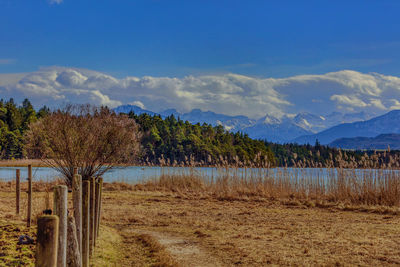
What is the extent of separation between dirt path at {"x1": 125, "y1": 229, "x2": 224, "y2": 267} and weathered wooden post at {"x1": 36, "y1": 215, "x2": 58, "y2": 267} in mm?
4673

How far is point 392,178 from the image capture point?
1728cm

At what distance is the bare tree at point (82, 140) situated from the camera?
20500 mm

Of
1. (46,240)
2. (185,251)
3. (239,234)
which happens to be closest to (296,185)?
(239,234)

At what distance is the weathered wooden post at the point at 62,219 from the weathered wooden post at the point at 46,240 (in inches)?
27.8

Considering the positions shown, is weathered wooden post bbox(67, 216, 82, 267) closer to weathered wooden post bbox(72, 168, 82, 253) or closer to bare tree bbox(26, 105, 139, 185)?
weathered wooden post bbox(72, 168, 82, 253)

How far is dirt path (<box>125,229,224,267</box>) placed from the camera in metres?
8.12

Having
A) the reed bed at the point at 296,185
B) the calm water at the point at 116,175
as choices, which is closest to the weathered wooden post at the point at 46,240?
the calm water at the point at 116,175

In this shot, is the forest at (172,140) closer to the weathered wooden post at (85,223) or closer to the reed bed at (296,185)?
the reed bed at (296,185)

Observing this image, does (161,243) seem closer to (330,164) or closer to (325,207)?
(325,207)

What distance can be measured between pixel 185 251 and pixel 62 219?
16.1 feet

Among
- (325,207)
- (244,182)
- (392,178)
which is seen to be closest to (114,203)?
(244,182)

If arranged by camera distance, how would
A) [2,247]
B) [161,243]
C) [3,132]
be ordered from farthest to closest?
1. [3,132]
2. [161,243]
3. [2,247]

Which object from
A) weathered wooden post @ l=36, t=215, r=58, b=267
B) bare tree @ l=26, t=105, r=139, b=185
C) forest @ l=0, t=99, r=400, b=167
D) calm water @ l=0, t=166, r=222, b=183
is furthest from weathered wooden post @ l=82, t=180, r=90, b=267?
forest @ l=0, t=99, r=400, b=167

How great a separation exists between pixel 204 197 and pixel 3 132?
197ft
